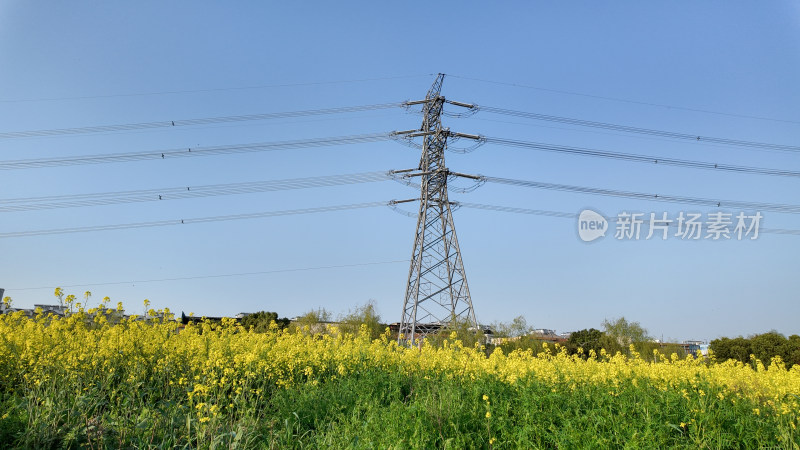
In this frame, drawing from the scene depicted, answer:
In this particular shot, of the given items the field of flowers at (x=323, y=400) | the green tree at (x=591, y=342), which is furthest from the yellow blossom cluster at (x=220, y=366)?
the green tree at (x=591, y=342)

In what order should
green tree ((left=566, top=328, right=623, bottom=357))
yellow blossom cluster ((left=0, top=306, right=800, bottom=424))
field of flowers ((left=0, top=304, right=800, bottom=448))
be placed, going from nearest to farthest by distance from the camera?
1. field of flowers ((left=0, top=304, right=800, bottom=448))
2. yellow blossom cluster ((left=0, top=306, right=800, bottom=424))
3. green tree ((left=566, top=328, right=623, bottom=357))

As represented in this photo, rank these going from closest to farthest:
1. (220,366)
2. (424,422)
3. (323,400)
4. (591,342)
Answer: (424,422) < (323,400) < (220,366) < (591,342)

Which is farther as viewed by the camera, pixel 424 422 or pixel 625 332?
pixel 625 332

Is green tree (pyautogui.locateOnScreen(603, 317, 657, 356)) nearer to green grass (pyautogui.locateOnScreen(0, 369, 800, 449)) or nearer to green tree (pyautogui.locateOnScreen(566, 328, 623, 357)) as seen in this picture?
green tree (pyautogui.locateOnScreen(566, 328, 623, 357))

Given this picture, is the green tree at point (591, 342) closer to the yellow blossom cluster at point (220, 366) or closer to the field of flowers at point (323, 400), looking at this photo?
the yellow blossom cluster at point (220, 366)

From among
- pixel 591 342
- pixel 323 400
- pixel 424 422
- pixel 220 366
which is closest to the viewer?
pixel 424 422

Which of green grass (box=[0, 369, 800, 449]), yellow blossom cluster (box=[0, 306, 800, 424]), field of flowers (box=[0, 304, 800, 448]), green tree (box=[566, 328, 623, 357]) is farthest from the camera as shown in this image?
green tree (box=[566, 328, 623, 357])

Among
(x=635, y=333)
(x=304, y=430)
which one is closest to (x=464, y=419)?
(x=304, y=430)

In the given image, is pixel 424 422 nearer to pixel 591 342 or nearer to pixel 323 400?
pixel 323 400

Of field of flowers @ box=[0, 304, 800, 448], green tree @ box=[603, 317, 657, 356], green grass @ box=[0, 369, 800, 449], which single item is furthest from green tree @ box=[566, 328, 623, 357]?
green grass @ box=[0, 369, 800, 449]

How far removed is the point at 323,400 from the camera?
570cm

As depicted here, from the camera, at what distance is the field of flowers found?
436 cm

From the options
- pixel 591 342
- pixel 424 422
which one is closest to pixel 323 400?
pixel 424 422

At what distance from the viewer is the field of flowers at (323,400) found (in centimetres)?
436
